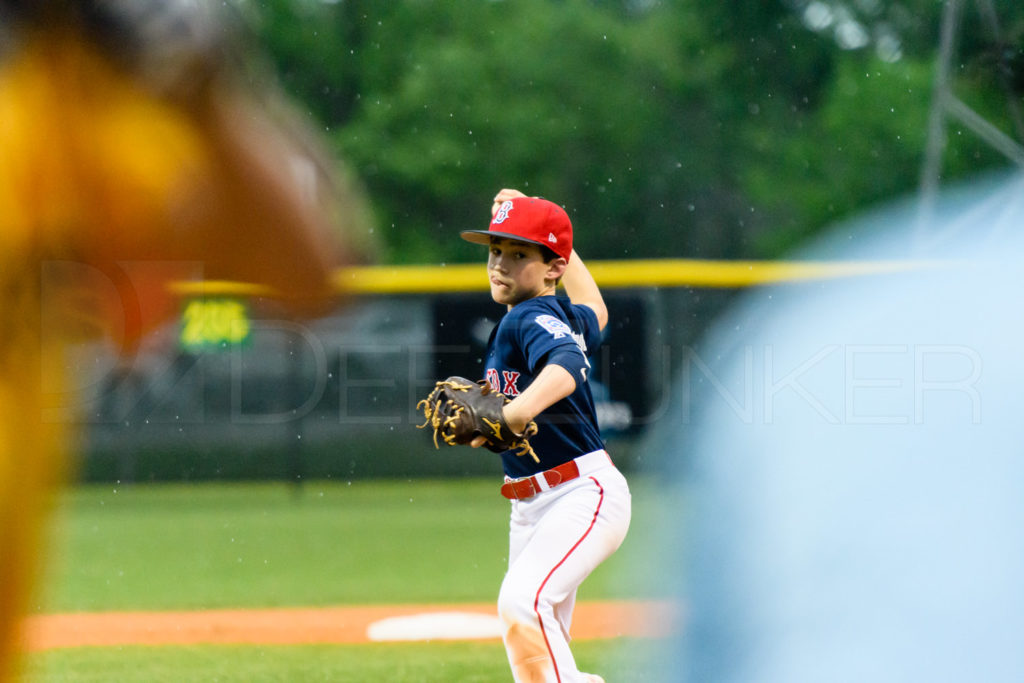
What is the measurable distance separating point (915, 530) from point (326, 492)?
26.3 ft

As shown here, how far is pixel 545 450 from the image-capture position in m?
3.09

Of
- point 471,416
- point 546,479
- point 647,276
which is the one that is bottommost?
point 546,479

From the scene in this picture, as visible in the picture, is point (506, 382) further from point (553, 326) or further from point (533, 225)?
point (533, 225)

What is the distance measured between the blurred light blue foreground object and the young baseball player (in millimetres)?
852

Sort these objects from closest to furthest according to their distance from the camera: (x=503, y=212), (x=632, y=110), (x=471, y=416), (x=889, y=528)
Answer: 1. (x=471, y=416)
2. (x=503, y=212)
3. (x=889, y=528)
4. (x=632, y=110)

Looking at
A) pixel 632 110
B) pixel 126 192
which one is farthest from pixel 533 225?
pixel 632 110

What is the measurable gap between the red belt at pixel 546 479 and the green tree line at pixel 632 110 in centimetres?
1645

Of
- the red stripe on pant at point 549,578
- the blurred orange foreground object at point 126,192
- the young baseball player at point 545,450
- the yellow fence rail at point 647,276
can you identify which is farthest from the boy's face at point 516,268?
the yellow fence rail at point 647,276

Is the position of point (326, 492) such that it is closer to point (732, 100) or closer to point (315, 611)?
point (315, 611)

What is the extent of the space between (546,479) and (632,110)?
18918mm

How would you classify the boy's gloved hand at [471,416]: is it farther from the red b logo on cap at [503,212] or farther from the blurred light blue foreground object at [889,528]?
the blurred light blue foreground object at [889,528]

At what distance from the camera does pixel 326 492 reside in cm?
1116

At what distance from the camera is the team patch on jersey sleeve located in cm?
293

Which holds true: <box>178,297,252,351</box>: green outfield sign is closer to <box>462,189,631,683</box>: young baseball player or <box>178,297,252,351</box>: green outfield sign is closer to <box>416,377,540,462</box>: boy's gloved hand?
<box>462,189,631,683</box>: young baseball player
